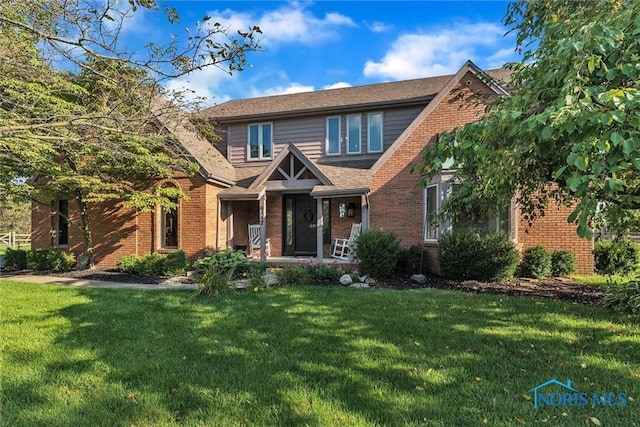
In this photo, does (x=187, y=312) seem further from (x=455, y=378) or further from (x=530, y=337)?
(x=530, y=337)

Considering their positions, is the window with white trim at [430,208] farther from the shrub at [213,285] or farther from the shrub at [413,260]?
the shrub at [213,285]

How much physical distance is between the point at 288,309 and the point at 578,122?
531 cm

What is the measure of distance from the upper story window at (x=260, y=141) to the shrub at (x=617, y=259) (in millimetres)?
11768

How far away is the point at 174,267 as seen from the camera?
37.5ft

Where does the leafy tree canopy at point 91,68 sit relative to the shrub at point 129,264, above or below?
above

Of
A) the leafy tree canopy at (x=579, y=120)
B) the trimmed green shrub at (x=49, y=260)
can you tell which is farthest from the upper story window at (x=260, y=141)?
the leafy tree canopy at (x=579, y=120)

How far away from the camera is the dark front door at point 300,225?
1408 cm

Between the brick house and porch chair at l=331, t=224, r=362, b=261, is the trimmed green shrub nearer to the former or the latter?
the brick house

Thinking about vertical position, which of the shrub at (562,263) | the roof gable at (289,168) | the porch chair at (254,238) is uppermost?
the roof gable at (289,168)

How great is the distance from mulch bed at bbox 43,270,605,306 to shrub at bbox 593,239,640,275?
5.07ft

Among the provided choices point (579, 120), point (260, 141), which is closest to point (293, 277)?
point (579, 120)

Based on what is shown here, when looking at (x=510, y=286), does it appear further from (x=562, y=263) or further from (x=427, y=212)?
(x=427, y=212)

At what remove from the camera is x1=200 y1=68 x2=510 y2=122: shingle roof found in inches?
546

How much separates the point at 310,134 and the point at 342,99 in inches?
79.2
